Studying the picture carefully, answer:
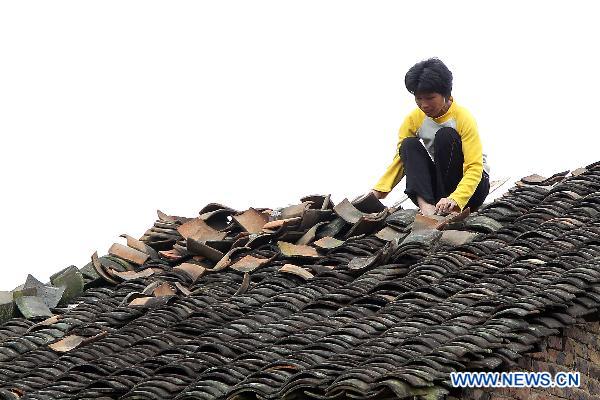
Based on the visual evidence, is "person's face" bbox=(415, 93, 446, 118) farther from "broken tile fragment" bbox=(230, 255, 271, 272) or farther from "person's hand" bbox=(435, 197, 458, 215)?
"broken tile fragment" bbox=(230, 255, 271, 272)

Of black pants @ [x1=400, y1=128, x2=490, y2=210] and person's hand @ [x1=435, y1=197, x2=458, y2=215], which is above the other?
black pants @ [x1=400, y1=128, x2=490, y2=210]

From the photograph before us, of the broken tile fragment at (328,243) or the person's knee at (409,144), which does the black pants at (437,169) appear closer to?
the person's knee at (409,144)

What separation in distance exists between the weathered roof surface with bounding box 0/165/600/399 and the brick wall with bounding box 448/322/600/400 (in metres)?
0.25

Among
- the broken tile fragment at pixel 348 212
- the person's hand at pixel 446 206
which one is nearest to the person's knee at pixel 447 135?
the person's hand at pixel 446 206

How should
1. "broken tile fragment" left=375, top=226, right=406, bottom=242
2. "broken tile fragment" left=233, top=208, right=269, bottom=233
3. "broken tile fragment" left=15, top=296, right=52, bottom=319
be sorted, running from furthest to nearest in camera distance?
"broken tile fragment" left=233, top=208, right=269, bottom=233
"broken tile fragment" left=15, top=296, right=52, bottom=319
"broken tile fragment" left=375, top=226, right=406, bottom=242

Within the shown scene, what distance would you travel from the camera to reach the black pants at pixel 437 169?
31.5ft

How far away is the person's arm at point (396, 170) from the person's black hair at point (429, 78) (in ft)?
1.47

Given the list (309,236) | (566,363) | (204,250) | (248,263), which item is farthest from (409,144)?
(566,363)

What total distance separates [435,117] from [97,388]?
3.45m

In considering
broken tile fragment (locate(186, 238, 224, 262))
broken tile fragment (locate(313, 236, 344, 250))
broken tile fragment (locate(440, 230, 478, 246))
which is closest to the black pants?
broken tile fragment (locate(313, 236, 344, 250))

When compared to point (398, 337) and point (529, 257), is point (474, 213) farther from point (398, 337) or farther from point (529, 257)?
point (398, 337)

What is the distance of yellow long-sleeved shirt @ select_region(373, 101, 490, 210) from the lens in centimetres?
939

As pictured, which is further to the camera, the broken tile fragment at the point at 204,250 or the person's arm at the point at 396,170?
the person's arm at the point at 396,170

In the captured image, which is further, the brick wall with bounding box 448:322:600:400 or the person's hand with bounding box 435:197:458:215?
the person's hand with bounding box 435:197:458:215
